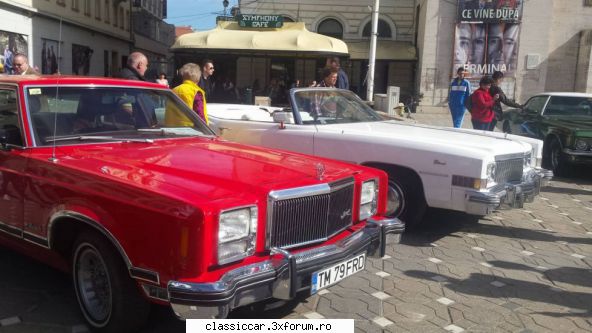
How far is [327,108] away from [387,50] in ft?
71.5

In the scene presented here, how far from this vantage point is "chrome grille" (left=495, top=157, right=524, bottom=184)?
537 centimetres

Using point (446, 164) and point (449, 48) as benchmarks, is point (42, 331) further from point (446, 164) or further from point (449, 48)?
point (449, 48)

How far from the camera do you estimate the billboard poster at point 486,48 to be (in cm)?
2286

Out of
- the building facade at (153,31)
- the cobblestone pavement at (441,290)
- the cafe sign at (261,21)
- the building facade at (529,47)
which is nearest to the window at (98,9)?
the building facade at (153,31)

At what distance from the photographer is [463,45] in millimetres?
23094

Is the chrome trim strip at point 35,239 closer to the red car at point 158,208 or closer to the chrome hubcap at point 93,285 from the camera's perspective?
the red car at point 158,208

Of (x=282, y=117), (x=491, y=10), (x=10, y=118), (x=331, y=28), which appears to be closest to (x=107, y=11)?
(x=331, y=28)

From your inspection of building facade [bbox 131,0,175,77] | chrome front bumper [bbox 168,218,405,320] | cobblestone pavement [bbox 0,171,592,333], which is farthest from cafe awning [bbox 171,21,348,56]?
chrome front bumper [bbox 168,218,405,320]

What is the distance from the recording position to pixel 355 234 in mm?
3568

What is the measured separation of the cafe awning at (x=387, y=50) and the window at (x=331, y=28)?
5.98 feet

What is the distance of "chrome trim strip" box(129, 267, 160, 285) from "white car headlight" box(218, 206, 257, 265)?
0.34 meters

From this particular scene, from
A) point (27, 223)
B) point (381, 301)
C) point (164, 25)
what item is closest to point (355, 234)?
point (381, 301)

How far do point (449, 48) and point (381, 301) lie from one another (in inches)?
838

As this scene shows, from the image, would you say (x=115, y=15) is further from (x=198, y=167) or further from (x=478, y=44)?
(x=198, y=167)
